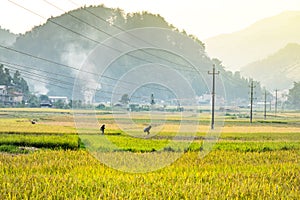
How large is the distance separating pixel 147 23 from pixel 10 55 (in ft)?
91.5

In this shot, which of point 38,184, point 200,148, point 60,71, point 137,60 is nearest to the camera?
point 38,184

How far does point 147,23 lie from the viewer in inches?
3979

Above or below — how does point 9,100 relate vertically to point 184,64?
below

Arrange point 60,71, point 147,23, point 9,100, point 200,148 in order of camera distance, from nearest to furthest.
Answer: point 200,148, point 9,100, point 60,71, point 147,23

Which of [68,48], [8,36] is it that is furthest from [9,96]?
[8,36]

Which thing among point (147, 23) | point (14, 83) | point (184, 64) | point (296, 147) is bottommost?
point (296, 147)

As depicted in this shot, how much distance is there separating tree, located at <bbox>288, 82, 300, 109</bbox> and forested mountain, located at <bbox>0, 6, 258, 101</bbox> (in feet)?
33.2

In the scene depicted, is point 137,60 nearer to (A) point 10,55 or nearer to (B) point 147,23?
(B) point 147,23

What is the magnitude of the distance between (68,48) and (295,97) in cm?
4570

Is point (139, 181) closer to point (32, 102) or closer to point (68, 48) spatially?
point (32, 102)

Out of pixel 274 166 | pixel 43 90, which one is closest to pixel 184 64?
pixel 43 90

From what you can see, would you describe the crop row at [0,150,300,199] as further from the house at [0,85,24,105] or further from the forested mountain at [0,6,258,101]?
the forested mountain at [0,6,258,101]

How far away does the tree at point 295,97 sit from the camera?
290 ft

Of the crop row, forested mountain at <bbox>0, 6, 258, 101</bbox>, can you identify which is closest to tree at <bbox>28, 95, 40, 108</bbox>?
forested mountain at <bbox>0, 6, 258, 101</bbox>
